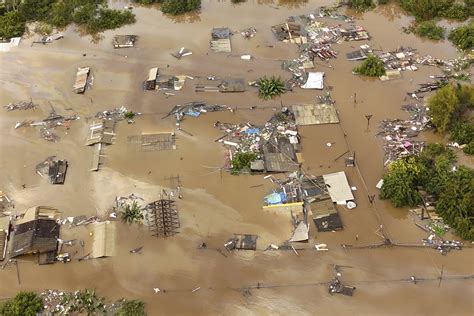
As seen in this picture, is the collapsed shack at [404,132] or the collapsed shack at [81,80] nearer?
the collapsed shack at [404,132]

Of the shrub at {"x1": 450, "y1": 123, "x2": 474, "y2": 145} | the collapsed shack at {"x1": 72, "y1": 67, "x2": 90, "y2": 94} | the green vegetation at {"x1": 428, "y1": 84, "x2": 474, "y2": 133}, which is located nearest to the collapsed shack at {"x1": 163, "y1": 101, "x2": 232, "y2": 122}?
the collapsed shack at {"x1": 72, "y1": 67, "x2": 90, "y2": 94}

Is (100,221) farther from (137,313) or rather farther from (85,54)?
(85,54)

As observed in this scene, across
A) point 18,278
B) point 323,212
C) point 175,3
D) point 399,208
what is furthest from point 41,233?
point 175,3

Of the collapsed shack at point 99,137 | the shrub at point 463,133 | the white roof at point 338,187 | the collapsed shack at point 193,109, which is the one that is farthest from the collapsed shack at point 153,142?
the shrub at point 463,133

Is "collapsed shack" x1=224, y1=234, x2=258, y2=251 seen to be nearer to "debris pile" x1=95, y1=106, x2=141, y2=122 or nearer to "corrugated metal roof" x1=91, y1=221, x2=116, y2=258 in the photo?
"corrugated metal roof" x1=91, y1=221, x2=116, y2=258

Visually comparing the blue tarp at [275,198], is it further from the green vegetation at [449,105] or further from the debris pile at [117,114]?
the debris pile at [117,114]

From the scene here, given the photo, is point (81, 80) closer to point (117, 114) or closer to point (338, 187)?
point (117, 114)

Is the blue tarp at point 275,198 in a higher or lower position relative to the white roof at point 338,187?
lower

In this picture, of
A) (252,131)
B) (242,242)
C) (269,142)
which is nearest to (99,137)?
(252,131)
